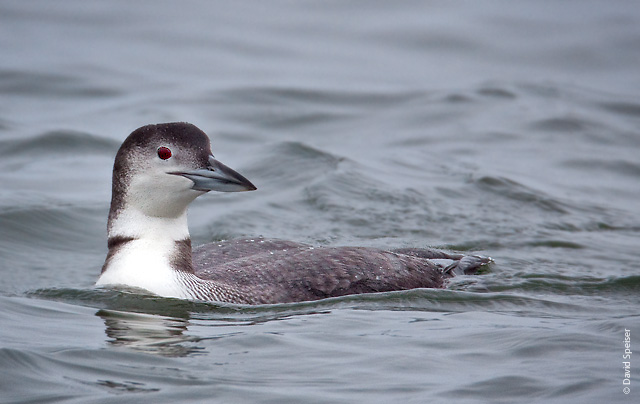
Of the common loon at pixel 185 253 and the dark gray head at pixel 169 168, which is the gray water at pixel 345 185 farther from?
the dark gray head at pixel 169 168

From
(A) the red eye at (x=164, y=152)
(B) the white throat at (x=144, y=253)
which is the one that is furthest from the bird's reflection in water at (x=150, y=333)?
(A) the red eye at (x=164, y=152)

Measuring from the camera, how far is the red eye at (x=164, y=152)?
616 centimetres

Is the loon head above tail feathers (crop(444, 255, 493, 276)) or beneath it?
above

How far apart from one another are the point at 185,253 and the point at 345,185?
13.1 feet

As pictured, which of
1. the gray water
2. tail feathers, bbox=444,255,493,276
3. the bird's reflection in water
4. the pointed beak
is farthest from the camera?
tail feathers, bbox=444,255,493,276

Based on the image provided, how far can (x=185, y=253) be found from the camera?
21.0ft

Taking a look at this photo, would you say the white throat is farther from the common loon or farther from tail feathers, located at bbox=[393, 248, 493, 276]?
tail feathers, located at bbox=[393, 248, 493, 276]

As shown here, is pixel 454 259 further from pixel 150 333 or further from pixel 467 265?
pixel 150 333

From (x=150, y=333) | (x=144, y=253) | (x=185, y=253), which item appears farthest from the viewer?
(x=185, y=253)

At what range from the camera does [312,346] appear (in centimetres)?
564

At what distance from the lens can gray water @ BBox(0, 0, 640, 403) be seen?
208 inches

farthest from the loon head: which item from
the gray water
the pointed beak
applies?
the gray water

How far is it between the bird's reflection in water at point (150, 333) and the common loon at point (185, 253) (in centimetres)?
17

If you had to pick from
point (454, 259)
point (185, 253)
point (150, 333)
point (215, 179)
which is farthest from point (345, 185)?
point (150, 333)
